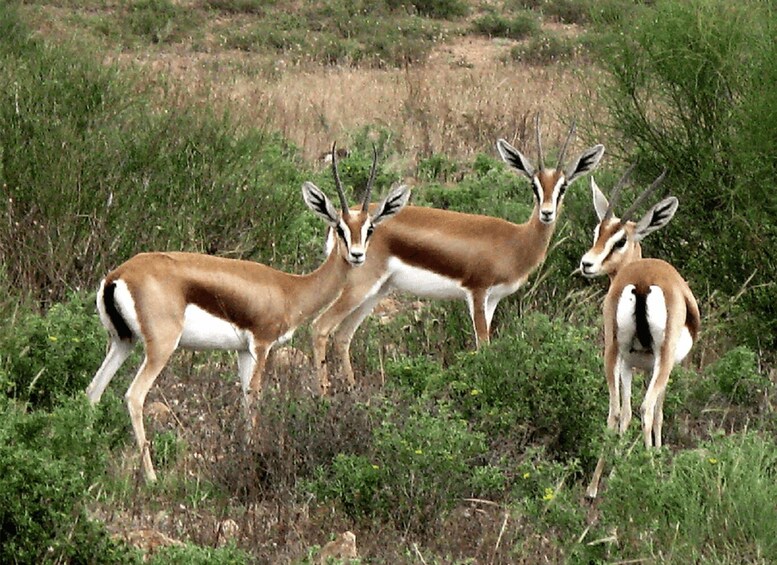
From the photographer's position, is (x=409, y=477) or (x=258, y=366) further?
(x=258, y=366)

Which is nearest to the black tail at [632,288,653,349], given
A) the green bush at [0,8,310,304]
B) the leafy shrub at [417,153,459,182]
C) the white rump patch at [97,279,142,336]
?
the white rump patch at [97,279,142,336]

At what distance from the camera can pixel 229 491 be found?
577 centimetres

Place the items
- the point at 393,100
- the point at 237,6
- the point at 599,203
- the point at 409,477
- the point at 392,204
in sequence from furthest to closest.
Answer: the point at 237,6 < the point at 393,100 < the point at 392,204 < the point at 599,203 < the point at 409,477

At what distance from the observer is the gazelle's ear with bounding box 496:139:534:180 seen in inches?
326

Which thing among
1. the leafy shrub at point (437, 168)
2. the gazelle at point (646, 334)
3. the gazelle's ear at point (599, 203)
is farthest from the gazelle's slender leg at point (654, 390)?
the leafy shrub at point (437, 168)

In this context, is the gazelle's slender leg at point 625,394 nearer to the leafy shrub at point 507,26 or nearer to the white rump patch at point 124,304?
the white rump patch at point 124,304

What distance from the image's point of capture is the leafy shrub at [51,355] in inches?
246

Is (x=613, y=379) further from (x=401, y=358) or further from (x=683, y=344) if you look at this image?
(x=401, y=358)

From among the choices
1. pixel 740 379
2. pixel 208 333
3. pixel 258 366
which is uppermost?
pixel 208 333

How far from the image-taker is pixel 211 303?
21.3 feet

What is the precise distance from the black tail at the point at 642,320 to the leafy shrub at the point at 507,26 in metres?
18.2

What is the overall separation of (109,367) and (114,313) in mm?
285

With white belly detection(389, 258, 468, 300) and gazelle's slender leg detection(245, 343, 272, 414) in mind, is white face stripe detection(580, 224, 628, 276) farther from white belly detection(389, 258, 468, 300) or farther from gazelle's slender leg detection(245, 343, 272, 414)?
gazelle's slender leg detection(245, 343, 272, 414)

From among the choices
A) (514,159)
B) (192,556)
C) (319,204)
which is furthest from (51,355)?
(514,159)
